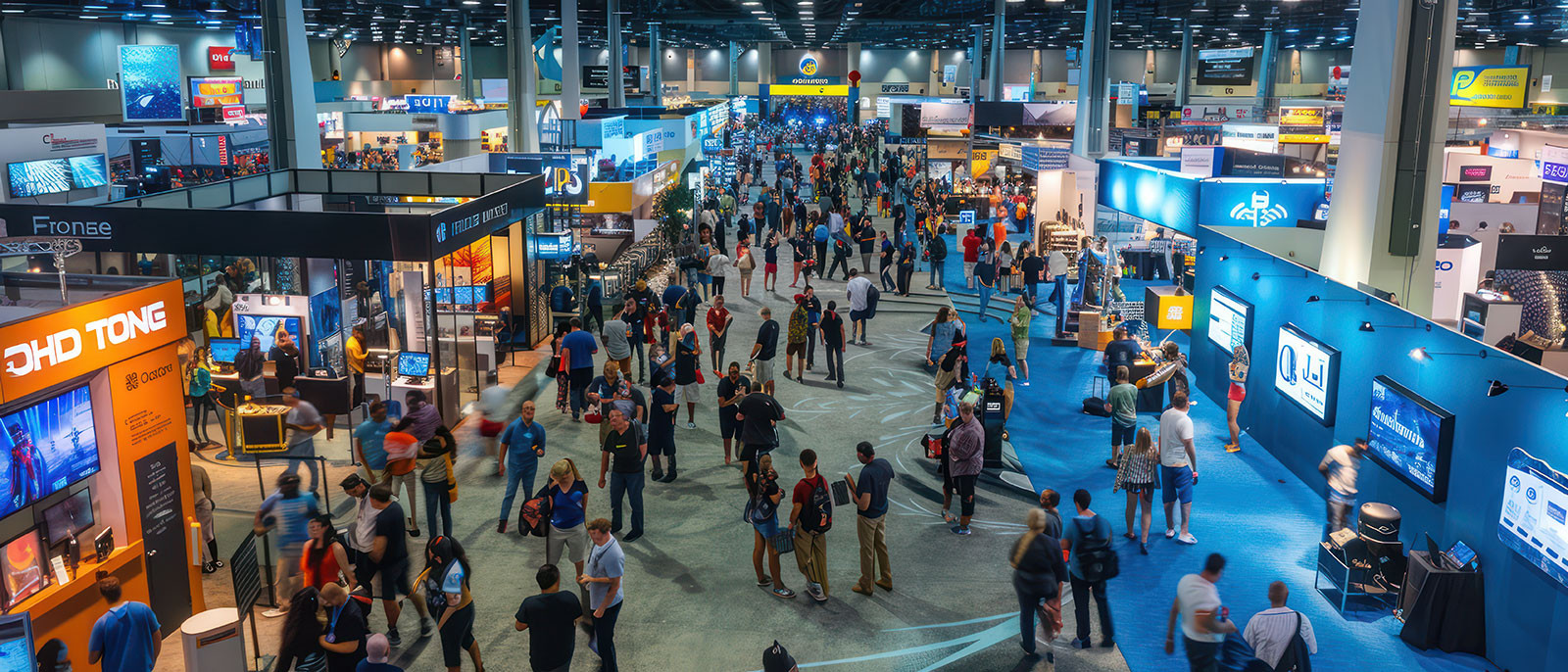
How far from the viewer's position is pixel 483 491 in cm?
1043

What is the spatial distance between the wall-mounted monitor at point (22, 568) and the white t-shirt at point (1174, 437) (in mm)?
8244

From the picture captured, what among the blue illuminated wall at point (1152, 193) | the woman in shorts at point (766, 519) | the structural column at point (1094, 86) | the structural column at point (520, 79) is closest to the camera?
the woman in shorts at point (766, 519)

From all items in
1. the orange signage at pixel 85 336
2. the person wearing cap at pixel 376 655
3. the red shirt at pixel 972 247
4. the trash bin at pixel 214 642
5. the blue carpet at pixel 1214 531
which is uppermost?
the orange signage at pixel 85 336

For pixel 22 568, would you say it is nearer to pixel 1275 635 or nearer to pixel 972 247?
pixel 1275 635

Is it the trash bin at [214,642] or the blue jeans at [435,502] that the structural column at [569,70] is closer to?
the blue jeans at [435,502]

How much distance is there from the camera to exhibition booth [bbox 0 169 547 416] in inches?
431

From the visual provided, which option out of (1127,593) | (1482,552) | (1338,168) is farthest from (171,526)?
(1338,168)

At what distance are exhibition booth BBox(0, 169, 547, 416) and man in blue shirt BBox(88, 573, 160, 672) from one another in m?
2.60

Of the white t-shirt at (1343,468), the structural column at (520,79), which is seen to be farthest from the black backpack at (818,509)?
the structural column at (520,79)

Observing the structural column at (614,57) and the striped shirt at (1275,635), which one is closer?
the striped shirt at (1275,635)

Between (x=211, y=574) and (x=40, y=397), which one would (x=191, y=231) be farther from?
(x=40, y=397)

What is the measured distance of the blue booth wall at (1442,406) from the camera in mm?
7055

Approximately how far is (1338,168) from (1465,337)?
4103 mm

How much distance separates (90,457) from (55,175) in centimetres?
1724
